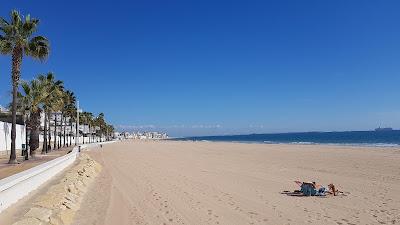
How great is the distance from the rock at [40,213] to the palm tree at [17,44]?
1683cm

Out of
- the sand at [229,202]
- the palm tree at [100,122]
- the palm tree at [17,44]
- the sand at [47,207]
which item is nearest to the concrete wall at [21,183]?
the sand at [47,207]

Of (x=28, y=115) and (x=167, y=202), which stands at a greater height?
(x=28, y=115)

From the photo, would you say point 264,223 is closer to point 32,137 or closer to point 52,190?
point 52,190

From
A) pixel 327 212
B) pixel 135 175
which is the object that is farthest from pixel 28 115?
pixel 327 212

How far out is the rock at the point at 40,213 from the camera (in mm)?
8671

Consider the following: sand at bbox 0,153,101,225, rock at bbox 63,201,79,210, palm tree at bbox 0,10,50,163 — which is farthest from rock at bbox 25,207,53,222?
palm tree at bbox 0,10,50,163

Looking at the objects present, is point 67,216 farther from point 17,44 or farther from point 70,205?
point 17,44

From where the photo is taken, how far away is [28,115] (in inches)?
1644

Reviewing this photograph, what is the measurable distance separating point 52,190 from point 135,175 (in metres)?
10.4

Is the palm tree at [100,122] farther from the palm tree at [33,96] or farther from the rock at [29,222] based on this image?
the rock at [29,222]

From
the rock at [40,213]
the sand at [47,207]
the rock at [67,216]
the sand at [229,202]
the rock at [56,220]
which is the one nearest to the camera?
the sand at [47,207]

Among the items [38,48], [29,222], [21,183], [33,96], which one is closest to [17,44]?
[38,48]

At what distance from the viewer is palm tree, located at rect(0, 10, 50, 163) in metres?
24.8

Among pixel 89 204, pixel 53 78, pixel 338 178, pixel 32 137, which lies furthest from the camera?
pixel 53 78
